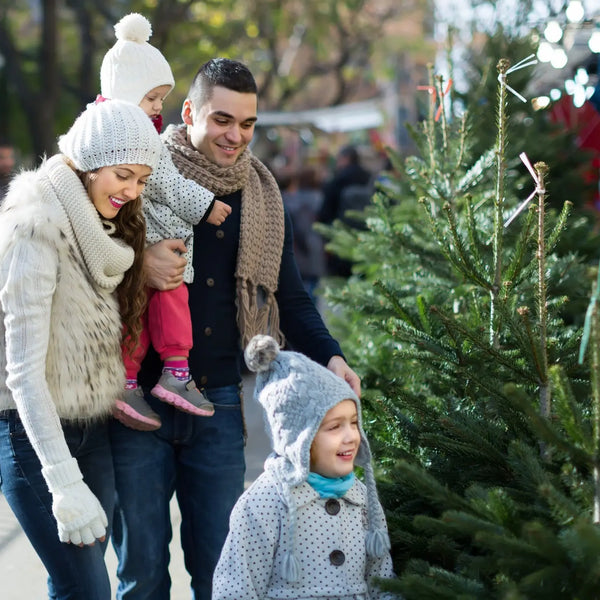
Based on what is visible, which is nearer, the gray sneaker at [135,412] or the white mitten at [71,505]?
the white mitten at [71,505]

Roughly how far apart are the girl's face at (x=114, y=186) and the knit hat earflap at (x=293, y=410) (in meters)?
0.55

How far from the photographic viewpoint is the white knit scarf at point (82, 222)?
2691 millimetres

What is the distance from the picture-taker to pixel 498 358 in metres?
2.80

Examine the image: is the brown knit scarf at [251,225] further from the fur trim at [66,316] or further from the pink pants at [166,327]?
the fur trim at [66,316]

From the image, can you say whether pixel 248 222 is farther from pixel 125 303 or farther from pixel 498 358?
pixel 498 358

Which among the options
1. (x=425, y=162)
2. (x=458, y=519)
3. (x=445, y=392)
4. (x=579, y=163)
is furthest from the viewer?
(x=579, y=163)

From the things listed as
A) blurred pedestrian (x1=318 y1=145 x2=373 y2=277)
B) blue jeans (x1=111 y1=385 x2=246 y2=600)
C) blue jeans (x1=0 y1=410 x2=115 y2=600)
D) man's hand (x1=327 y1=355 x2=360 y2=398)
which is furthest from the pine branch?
blurred pedestrian (x1=318 y1=145 x2=373 y2=277)

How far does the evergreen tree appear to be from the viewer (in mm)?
2125

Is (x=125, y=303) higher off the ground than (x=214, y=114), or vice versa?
(x=214, y=114)

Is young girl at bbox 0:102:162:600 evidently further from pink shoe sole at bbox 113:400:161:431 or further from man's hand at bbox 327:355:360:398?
man's hand at bbox 327:355:360:398

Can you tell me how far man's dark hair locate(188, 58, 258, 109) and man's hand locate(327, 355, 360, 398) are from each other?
878 mm

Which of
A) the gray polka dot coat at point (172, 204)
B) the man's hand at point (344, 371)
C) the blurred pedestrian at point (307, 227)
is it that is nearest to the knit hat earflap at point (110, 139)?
the gray polka dot coat at point (172, 204)

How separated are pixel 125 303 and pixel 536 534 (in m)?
1.42

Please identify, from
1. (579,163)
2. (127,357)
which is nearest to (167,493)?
(127,357)
